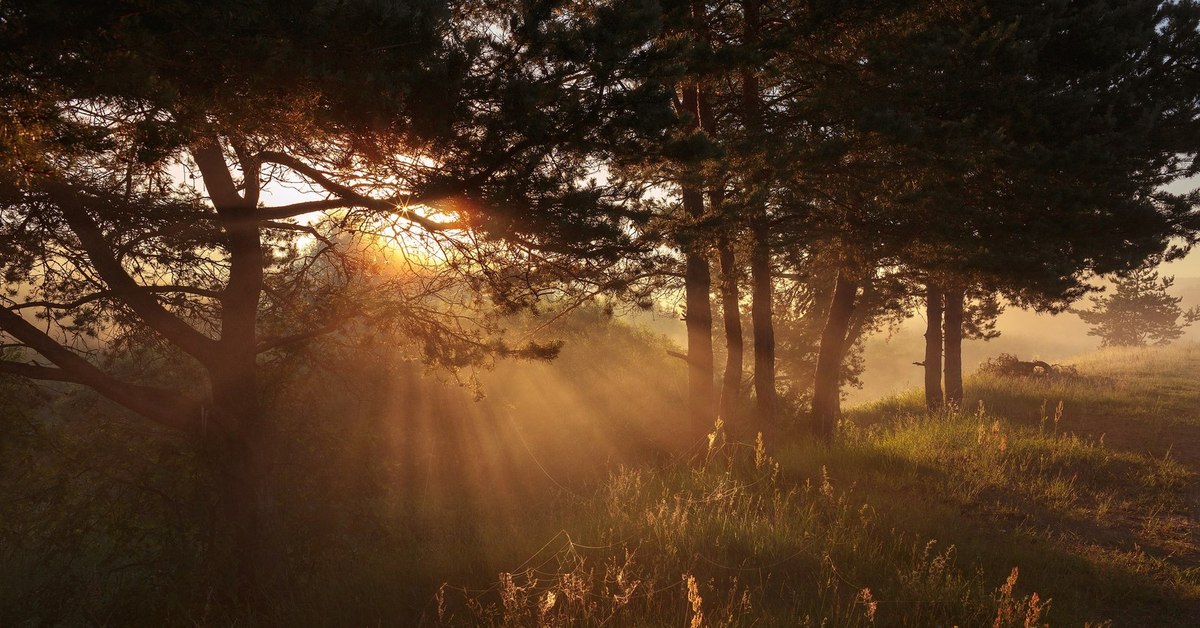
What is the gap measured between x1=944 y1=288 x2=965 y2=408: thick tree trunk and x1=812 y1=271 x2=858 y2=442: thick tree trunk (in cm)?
604

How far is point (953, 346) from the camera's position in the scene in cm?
1588

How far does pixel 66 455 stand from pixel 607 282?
9.83 metres

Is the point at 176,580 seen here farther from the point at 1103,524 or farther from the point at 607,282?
the point at 1103,524

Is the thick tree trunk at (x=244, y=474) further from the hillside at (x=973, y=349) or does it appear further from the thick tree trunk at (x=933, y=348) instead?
the hillside at (x=973, y=349)

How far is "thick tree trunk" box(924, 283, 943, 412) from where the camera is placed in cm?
1617

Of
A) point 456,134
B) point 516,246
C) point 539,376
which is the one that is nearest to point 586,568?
point 516,246

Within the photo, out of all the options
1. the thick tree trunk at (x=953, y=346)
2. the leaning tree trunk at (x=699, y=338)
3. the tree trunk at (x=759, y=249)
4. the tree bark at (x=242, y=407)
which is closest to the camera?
the tree bark at (x=242, y=407)

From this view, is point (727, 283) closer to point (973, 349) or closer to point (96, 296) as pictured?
point (96, 296)

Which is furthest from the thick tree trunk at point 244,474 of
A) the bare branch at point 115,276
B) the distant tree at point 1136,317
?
the distant tree at point 1136,317

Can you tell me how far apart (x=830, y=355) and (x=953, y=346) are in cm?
638

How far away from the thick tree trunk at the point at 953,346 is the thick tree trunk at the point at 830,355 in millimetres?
6040

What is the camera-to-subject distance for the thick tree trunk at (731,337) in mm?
10250

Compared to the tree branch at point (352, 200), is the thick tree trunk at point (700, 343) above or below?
below

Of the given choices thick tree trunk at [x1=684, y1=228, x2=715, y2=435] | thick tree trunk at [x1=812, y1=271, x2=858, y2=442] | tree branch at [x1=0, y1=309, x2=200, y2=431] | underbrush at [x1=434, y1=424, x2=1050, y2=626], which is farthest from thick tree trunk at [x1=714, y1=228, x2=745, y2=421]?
tree branch at [x1=0, y1=309, x2=200, y2=431]
